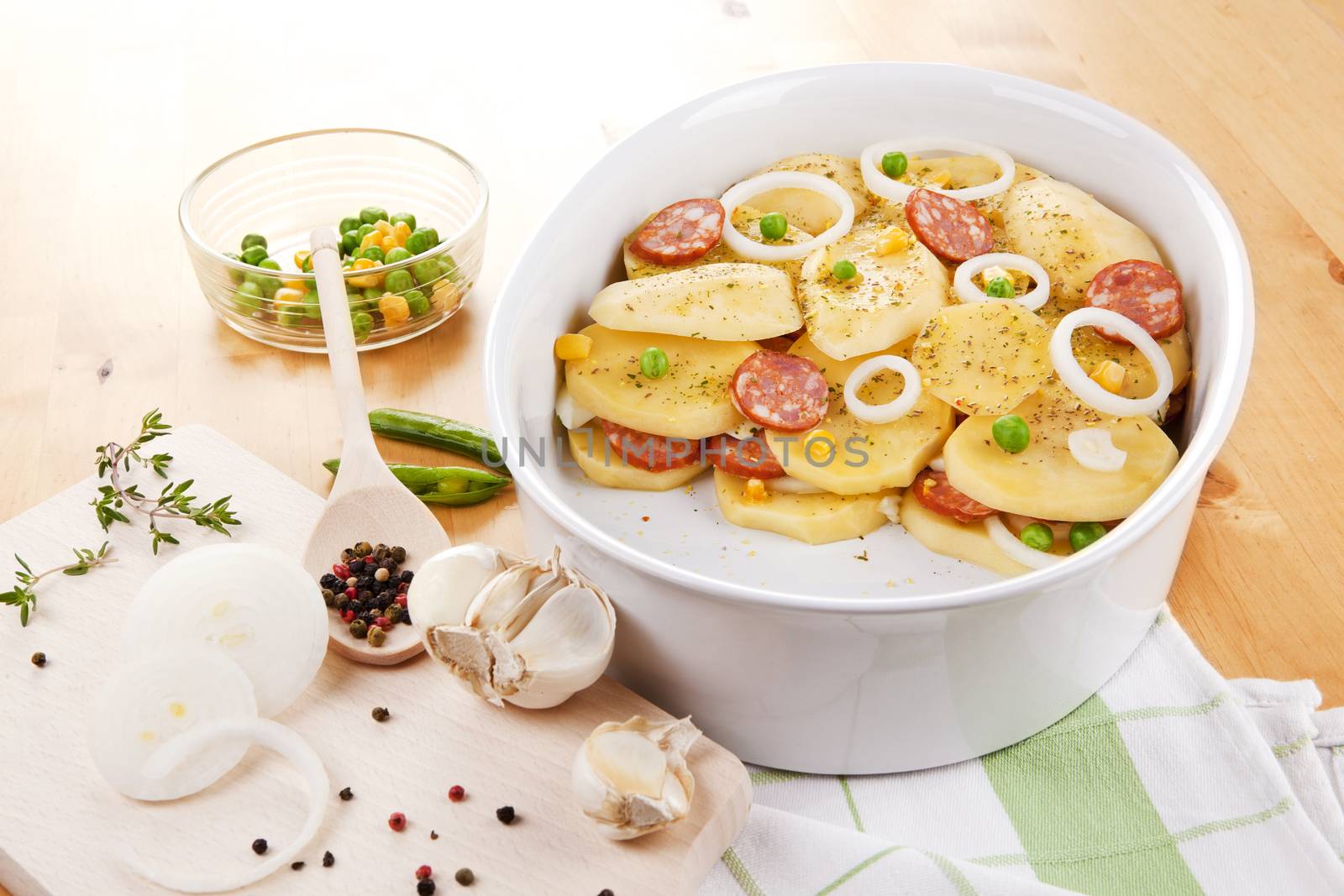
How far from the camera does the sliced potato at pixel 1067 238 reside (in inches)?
92.6

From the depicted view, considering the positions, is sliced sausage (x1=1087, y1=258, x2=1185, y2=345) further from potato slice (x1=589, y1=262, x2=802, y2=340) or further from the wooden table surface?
potato slice (x1=589, y1=262, x2=802, y2=340)

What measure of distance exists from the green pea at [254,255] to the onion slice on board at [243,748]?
1222 mm

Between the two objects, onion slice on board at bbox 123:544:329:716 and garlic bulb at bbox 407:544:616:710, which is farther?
onion slice on board at bbox 123:544:329:716

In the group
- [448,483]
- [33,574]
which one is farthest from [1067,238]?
[33,574]

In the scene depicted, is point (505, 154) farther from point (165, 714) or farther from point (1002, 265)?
point (165, 714)

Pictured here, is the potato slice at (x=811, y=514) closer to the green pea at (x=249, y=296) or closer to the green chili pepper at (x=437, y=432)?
the green chili pepper at (x=437, y=432)

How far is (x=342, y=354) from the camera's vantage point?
224cm

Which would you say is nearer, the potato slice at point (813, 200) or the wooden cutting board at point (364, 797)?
the wooden cutting board at point (364, 797)

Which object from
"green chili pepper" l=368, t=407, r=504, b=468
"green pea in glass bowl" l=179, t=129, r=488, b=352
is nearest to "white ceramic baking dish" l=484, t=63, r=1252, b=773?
"green chili pepper" l=368, t=407, r=504, b=468

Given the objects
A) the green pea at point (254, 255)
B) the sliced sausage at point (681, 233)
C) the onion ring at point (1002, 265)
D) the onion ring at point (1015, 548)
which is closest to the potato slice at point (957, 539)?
the onion ring at point (1015, 548)

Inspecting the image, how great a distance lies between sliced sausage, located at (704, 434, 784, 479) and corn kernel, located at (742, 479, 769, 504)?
2 centimetres

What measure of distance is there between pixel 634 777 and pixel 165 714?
26.6 inches

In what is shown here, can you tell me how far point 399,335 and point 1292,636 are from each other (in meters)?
1.79

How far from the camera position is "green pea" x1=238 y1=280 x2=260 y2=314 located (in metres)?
2.56
